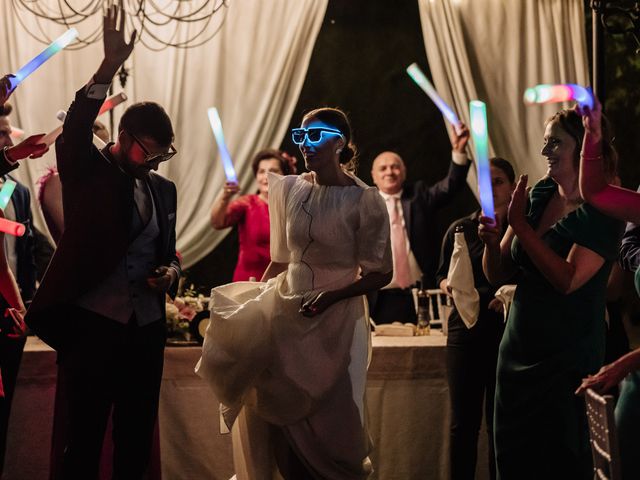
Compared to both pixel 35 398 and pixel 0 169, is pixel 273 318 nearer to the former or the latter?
pixel 0 169

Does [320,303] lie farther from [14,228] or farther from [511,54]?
[511,54]

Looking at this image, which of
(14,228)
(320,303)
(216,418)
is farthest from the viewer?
(216,418)

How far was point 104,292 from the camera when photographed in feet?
9.72

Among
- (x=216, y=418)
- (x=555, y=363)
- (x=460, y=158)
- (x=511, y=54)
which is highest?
(x=511, y=54)

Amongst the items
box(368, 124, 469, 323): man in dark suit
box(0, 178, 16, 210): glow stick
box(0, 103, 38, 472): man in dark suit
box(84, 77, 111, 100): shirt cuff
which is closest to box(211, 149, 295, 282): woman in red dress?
box(368, 124, 469, 323): man in dark suit

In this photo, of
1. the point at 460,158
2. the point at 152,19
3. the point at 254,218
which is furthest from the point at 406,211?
the point at 152,19

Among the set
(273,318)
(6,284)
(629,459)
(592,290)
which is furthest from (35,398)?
(629,459)

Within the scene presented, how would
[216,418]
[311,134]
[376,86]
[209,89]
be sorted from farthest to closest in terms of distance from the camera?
[376,86]
[209,89]
[216,418]
[311,134]

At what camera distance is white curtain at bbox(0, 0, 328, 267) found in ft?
18.9

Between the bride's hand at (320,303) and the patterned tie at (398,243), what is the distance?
2212 millimetres

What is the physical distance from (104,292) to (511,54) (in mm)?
3704

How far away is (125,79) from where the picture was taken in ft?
18.6

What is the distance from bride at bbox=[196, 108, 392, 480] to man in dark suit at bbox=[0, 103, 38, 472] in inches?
34.9

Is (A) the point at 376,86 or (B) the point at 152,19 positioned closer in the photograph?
(B) the point at 152,19
